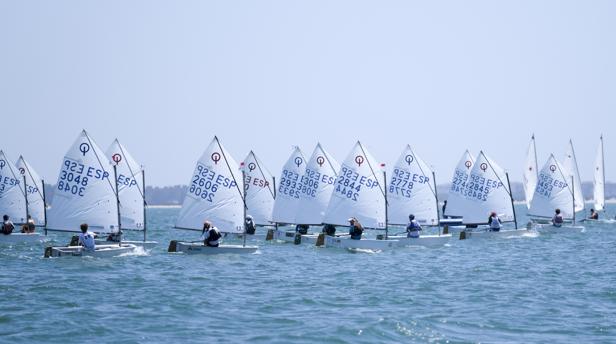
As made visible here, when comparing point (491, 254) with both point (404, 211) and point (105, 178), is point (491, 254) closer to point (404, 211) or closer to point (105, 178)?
point (404, 211)

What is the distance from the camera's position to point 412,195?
48.6 meters

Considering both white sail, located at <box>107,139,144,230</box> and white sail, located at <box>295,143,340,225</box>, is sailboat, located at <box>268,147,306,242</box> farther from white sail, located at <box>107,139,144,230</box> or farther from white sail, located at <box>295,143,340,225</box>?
white sail, located at <box>107,139,144,230</box>

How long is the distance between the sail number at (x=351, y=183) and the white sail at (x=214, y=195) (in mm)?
6406

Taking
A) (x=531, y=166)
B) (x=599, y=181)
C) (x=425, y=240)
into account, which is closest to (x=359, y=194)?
(x=425, y=240)

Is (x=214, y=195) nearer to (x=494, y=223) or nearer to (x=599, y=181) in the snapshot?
(x=494, y=223)

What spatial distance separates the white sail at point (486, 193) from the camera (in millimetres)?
53406

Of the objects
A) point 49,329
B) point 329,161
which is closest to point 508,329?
point 49,329

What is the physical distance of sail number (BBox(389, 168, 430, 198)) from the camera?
160 feet

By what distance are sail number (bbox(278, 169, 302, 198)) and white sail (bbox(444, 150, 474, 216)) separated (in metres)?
9.27

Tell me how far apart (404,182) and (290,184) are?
847cm

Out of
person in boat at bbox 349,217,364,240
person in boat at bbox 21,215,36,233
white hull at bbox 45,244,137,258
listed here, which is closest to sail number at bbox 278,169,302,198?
person in boat at bbox 349,217,364,240

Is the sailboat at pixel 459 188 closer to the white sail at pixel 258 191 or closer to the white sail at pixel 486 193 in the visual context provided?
the white sail at pixel 486 193

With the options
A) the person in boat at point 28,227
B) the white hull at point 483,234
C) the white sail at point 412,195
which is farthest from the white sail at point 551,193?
the person in boat at point 28,227

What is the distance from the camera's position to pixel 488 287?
28.7m
